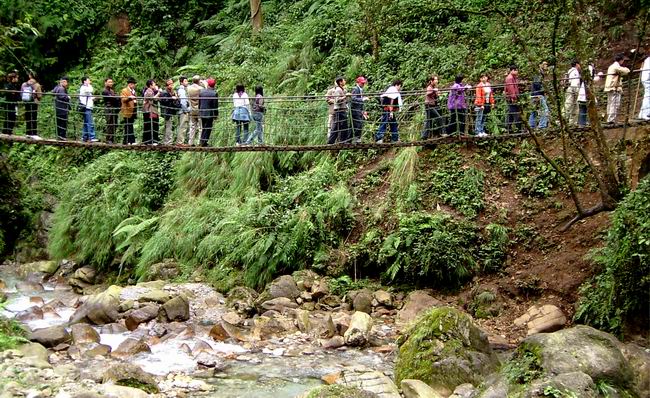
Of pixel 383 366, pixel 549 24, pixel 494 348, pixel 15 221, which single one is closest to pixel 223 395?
pixel 383 366

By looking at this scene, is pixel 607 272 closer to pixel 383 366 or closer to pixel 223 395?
pixel 383 366

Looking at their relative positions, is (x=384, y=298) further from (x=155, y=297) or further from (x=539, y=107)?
(x=539, y=107)

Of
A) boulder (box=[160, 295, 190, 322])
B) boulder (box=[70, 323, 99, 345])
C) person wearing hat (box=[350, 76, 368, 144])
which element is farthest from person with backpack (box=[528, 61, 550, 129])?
boulder (box=[70, 323, 99, 345])

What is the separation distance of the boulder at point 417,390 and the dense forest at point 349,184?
2.19 meters

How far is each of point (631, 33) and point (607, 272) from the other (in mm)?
4981

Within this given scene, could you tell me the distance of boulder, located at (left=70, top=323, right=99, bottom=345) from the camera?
819 cm

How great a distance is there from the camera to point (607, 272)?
7.40 metres

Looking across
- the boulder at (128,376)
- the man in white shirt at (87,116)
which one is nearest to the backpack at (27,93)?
the man in white shirt at (87,116)

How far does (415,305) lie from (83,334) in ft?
12.6

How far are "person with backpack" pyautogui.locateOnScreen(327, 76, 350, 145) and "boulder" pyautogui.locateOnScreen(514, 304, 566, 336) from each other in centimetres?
311

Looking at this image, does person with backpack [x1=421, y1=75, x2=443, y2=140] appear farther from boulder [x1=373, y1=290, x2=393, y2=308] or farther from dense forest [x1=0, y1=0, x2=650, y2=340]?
boulder [x1=373, y1=290, x2=393, y2=308]

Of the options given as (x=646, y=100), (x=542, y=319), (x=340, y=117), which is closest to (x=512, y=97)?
(x=646, y=100)

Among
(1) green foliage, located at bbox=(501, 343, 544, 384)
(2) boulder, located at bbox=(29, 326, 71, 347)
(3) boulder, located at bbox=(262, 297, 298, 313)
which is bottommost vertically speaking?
(2) boulder, located at bbox=(29, 326, 71, 347)

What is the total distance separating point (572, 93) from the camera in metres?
9.44
